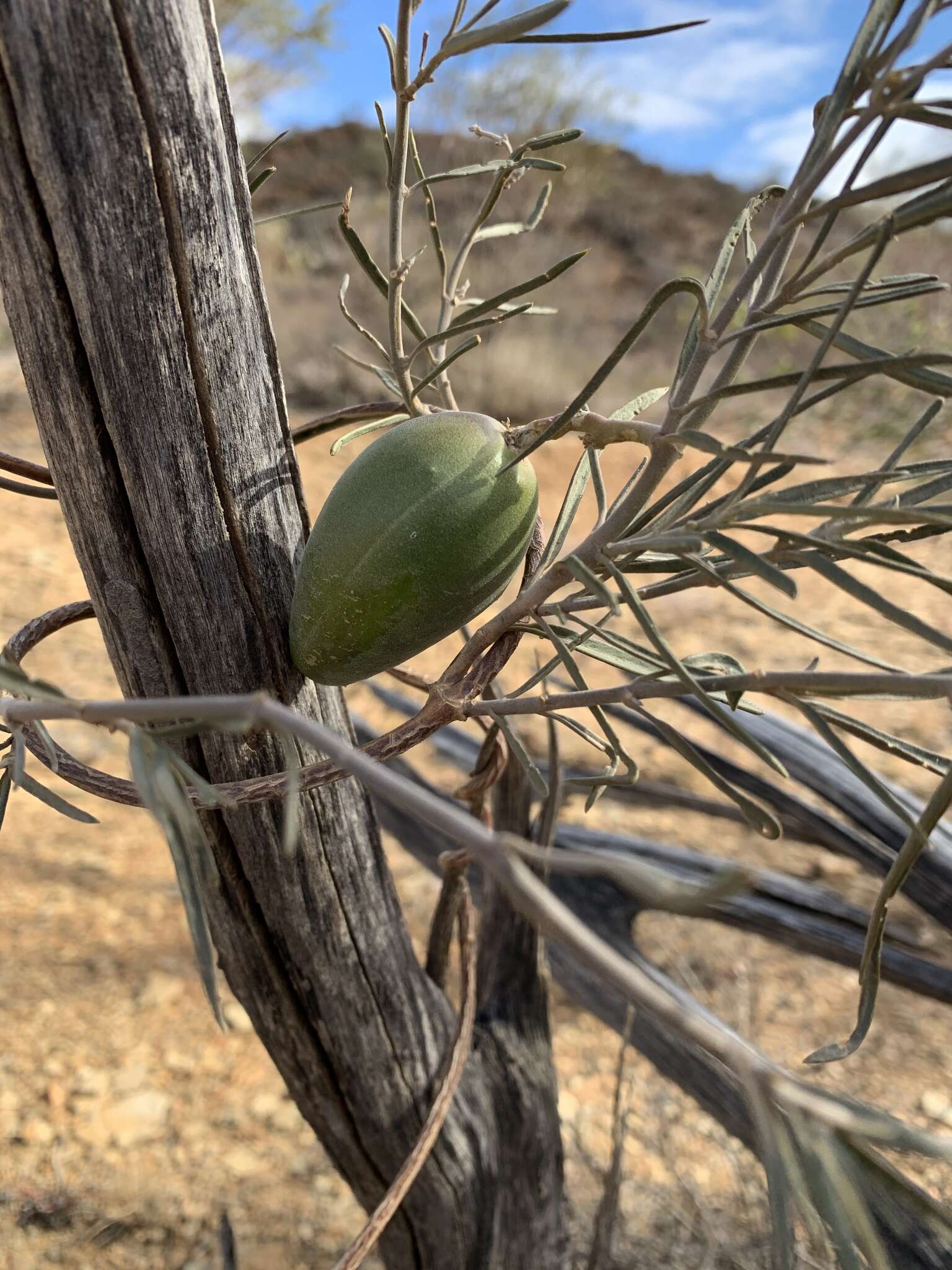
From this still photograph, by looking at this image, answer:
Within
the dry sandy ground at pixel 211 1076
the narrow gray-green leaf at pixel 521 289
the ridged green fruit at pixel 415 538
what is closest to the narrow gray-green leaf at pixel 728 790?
the ridged green fruit at pixel 415 538

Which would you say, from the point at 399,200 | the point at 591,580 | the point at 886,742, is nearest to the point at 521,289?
the point at 399,200

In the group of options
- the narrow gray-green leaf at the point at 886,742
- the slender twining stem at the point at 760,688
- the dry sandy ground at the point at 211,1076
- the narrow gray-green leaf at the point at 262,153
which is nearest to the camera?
the slender twining stem at the point at 760,688

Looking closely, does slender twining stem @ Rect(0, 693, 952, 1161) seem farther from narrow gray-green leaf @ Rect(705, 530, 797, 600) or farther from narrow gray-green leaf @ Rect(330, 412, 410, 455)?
narrow gray-green leaf @ Rect(330, 412, 410, 455)

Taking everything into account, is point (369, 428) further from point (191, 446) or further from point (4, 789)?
point (4, 789)

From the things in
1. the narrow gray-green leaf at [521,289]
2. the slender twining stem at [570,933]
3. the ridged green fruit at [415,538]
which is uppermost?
the narrow gray-green leaf at [521,289]

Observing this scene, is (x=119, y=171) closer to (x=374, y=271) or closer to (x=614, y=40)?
(x=374, y=271)

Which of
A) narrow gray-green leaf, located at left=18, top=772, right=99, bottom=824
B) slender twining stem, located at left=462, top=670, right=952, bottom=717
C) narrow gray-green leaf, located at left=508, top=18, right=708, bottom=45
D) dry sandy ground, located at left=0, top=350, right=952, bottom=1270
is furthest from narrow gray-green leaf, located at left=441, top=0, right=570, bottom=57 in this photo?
dry sandy ground, located at left=0, top=350, right=952, bottom=1270

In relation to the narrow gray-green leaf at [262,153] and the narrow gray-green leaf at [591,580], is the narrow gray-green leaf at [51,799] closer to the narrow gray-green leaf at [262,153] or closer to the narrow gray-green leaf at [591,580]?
the narrow gray-green leaf at [591,580]
